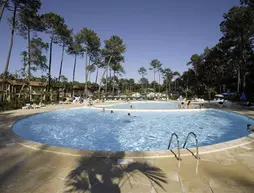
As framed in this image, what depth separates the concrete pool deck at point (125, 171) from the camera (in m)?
2.24

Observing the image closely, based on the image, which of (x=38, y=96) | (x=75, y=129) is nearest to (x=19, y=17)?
(x=38, y=96)

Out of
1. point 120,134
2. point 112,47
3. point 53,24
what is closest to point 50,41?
point 53,24

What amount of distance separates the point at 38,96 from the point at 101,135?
606 inches

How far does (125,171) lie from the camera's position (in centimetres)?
269

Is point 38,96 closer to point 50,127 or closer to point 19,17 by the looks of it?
point 19,17

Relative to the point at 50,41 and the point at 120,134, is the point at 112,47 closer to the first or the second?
the point at 50,41

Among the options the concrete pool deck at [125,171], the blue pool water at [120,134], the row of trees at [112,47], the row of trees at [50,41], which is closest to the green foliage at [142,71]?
the row of trees at [112,47]

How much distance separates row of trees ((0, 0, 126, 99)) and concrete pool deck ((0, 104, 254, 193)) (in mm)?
13486

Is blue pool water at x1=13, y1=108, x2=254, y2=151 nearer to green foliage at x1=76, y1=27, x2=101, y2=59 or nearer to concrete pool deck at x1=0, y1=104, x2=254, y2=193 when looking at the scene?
concrete pool deck at x1=0, y1=104, x2=254, y2=193

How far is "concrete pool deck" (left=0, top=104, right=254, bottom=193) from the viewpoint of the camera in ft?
7.35

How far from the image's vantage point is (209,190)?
2.15 meters

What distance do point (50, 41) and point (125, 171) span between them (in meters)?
21.3

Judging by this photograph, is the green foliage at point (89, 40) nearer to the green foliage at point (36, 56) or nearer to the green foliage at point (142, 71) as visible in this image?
the green foliage at point (36, 56)

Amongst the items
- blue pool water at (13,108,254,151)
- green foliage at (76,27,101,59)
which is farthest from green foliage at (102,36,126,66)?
blue pool water at (13,108,254,151)
